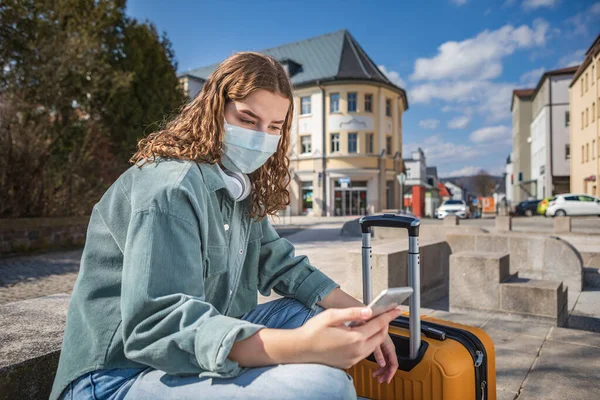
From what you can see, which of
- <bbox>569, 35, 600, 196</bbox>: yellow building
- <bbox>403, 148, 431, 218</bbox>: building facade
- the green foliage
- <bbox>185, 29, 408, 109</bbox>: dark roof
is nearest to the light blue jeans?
the green foliage

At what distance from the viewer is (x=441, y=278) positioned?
7020mm

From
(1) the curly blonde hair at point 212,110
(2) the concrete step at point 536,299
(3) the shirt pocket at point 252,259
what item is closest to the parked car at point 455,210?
(2) the concrete step at point 536,299

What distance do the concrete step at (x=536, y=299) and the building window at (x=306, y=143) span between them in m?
33.4

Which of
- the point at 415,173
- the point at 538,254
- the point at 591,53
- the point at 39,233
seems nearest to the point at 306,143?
the point at 591,53

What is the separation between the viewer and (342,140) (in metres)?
36.5

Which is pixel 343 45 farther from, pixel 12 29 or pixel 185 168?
pixel 185 168

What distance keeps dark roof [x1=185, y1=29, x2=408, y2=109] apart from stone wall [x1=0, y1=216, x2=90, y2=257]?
2759cm

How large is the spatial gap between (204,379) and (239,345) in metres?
0.13

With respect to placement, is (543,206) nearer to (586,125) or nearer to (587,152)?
(587,152)

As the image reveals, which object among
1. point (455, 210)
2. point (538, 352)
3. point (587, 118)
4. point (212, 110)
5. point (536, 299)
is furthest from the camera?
point (587, 118)

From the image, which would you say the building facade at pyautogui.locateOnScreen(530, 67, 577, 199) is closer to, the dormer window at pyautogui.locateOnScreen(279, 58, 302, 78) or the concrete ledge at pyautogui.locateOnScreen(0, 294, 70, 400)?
the dormer window at pyautogui.locateOnScreen(279, 58, 302, 78)

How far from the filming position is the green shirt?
3.60ft

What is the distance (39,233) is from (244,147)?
10.8 meters

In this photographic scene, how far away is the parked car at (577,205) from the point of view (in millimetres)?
26547
